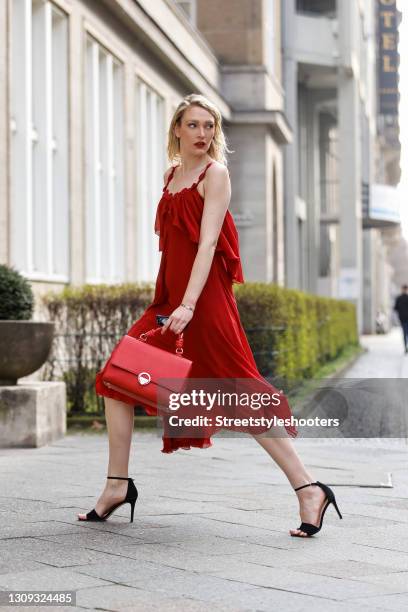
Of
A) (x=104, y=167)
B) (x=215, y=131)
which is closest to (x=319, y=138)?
Answer: (x=104, y=167)

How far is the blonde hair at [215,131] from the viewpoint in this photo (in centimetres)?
583

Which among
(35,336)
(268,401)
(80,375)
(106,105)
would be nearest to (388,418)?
(80,375)

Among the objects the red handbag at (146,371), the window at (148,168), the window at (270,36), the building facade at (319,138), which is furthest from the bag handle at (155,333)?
the building facade at (319,138)

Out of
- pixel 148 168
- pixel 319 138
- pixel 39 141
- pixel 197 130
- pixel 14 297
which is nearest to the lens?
pixel 197 130

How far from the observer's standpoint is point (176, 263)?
579cm

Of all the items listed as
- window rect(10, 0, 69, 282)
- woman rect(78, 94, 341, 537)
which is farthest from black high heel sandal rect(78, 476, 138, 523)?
window rect(10, 0, 69, 282)

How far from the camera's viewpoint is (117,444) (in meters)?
5.85

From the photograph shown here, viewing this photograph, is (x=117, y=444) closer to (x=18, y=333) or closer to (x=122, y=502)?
(x=122, y=502)

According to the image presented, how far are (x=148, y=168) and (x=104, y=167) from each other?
12.8 feet

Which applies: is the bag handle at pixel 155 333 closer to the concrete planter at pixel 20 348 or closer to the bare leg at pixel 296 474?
the bare leg at pixel 296 474

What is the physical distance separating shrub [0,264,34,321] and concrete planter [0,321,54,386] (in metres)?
0.27

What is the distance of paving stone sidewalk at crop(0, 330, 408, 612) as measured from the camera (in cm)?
455

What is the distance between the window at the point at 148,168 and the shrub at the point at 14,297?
1355cm

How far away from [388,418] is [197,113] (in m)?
7.00
